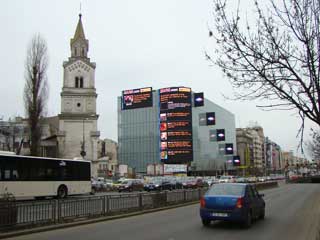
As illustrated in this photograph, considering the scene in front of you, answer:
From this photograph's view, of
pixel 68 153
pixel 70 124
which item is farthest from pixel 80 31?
pixel 68 153

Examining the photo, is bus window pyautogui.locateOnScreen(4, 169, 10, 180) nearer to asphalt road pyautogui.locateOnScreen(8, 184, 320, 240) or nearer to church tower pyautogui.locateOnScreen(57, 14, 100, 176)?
asphalt road pyautogui.locateOnScreen(8, 184, 320, 240)

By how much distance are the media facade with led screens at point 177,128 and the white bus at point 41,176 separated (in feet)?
171

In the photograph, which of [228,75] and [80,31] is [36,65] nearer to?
[228,75]

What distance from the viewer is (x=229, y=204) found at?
46.5ft

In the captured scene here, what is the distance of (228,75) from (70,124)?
77.9 meters

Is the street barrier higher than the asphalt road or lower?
higher

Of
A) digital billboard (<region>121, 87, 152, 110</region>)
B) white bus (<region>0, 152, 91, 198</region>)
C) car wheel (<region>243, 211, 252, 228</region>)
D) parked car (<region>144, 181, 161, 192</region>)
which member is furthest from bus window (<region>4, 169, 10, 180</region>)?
digital billboard (<region>121, 87, 152, 110</region>)

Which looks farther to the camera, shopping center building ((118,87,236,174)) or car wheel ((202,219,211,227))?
shopping center building ((118,87,236,174))

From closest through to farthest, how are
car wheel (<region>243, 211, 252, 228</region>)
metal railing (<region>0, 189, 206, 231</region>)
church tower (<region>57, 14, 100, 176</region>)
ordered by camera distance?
metal railing (<region>0, 189, 206, 231</region>) < car wheel (<region>243, 211, 252, 228</region>) < church tower (<region>57, 14, 100, 176</region>)

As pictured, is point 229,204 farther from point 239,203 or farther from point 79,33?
point 79,33

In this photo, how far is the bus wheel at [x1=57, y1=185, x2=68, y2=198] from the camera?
98.8ft

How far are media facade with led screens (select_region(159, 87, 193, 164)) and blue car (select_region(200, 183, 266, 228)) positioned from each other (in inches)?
2739

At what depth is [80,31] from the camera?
304ft

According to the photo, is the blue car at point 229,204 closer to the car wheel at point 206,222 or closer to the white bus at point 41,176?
the car wheel at point 206,222
